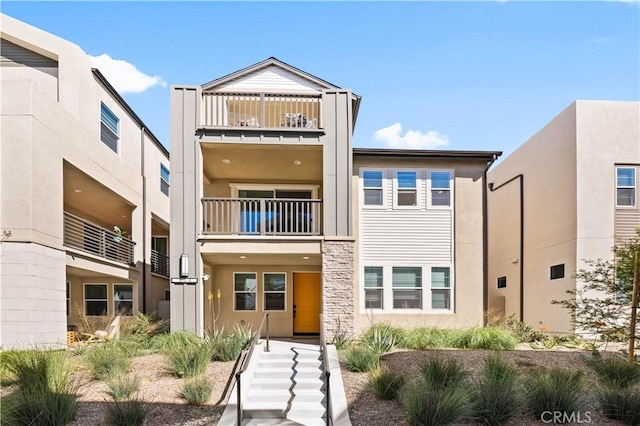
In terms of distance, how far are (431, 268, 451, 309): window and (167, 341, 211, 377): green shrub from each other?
776 centimetres

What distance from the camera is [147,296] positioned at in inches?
743

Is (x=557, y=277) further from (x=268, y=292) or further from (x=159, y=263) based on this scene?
(x=159, y=263)

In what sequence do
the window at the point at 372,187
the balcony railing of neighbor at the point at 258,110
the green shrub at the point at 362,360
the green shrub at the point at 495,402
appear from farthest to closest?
the window at the point at 372,187
the balcony railing of neighbor at the point at 258,110
the green shrub at the point at 362,360
the green shrub at the point at 495,402

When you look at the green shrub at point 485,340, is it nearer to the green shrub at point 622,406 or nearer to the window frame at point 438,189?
the green shrub at point 622,406

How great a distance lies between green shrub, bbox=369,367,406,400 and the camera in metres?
7.74

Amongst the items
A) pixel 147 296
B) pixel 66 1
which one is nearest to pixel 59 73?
pixel 66 1

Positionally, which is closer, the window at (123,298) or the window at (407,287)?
the window at (407,287)

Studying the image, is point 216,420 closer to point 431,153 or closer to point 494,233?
point 431,153

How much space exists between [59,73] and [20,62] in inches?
Answer: 77.4

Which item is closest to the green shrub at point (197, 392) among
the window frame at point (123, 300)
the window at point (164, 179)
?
the window frame at point (123, 300)

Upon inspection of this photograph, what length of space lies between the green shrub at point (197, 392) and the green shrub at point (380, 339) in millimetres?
4057

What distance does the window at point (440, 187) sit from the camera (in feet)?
46.9

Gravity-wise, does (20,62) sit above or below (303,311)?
above

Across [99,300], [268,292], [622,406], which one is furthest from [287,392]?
[99,300]
